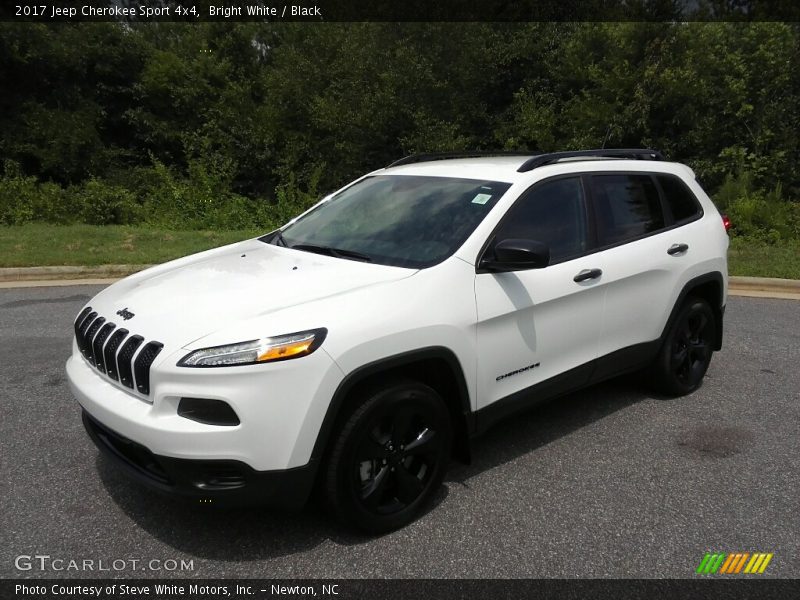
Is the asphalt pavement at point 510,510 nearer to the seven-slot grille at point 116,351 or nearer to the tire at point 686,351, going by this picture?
the tire at point 686,351

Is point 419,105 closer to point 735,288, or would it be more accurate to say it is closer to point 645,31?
point 645,31

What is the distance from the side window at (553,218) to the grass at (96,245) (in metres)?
7.60

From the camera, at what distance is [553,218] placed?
3.84 metres

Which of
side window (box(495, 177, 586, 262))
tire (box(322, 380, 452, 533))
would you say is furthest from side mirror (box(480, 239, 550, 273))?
tire (box(322, 380, 452, 533))

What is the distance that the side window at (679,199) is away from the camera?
4.67 m

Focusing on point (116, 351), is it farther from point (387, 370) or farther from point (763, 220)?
point (763, 220)

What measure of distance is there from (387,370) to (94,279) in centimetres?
765

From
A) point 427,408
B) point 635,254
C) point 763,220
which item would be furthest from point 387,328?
point 763,220

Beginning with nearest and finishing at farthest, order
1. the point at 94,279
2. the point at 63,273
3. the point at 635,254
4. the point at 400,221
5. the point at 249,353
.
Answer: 1. the point at 249,353
2. the point at 400,221
3. the point at 635,254
4. the point at 94,279
5. the point at 63,273

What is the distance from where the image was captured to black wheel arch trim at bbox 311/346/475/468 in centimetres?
275

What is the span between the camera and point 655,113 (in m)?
19.0

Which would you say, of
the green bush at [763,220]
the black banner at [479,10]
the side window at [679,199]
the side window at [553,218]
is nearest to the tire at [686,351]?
the side window at [679,199]

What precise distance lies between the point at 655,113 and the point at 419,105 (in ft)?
23.1

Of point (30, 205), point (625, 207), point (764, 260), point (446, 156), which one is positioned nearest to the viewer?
point (625, 207)
